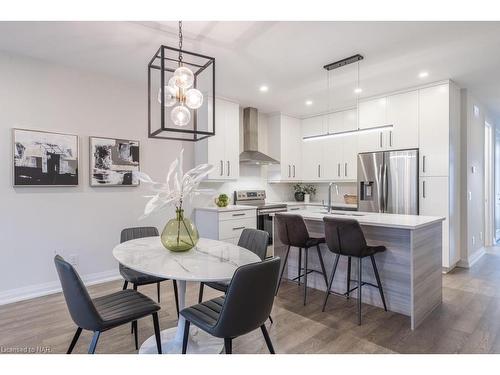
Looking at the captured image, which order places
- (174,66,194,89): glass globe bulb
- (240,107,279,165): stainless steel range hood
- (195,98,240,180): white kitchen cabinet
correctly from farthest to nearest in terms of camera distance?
(240,107,279,165): stainless steel range hood, (195,98,240,180): white kitchen cabinet, (174,66,194,89): glass globe bulb

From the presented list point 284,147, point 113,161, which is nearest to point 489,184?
point 284,147

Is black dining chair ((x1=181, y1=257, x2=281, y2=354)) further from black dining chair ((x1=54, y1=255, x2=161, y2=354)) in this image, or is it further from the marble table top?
black dining chair ((x1=54, y1=255, x2=161, y2=354))

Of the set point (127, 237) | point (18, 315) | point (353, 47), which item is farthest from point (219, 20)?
point (18, 315)

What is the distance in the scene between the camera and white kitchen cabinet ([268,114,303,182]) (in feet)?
18.1

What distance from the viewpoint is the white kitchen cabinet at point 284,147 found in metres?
5.53

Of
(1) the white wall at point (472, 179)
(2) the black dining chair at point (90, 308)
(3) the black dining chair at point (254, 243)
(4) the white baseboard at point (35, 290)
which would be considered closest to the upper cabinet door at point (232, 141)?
(3) the black dining chair at point (254, 243)

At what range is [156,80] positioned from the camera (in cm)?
387

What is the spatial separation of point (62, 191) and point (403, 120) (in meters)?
4.58

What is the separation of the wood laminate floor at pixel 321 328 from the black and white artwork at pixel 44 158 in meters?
1.28

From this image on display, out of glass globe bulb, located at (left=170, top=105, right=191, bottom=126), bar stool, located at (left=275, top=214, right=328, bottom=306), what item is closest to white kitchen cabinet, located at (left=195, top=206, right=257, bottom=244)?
bar stool, located at (left=275, top=214, right=328, bottom=306)

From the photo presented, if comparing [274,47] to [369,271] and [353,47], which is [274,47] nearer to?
[353,47]

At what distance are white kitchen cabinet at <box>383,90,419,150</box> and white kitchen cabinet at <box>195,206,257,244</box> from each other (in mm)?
2325

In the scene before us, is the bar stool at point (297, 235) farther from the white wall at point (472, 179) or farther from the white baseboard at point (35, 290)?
the white wall at point (472, 179)
